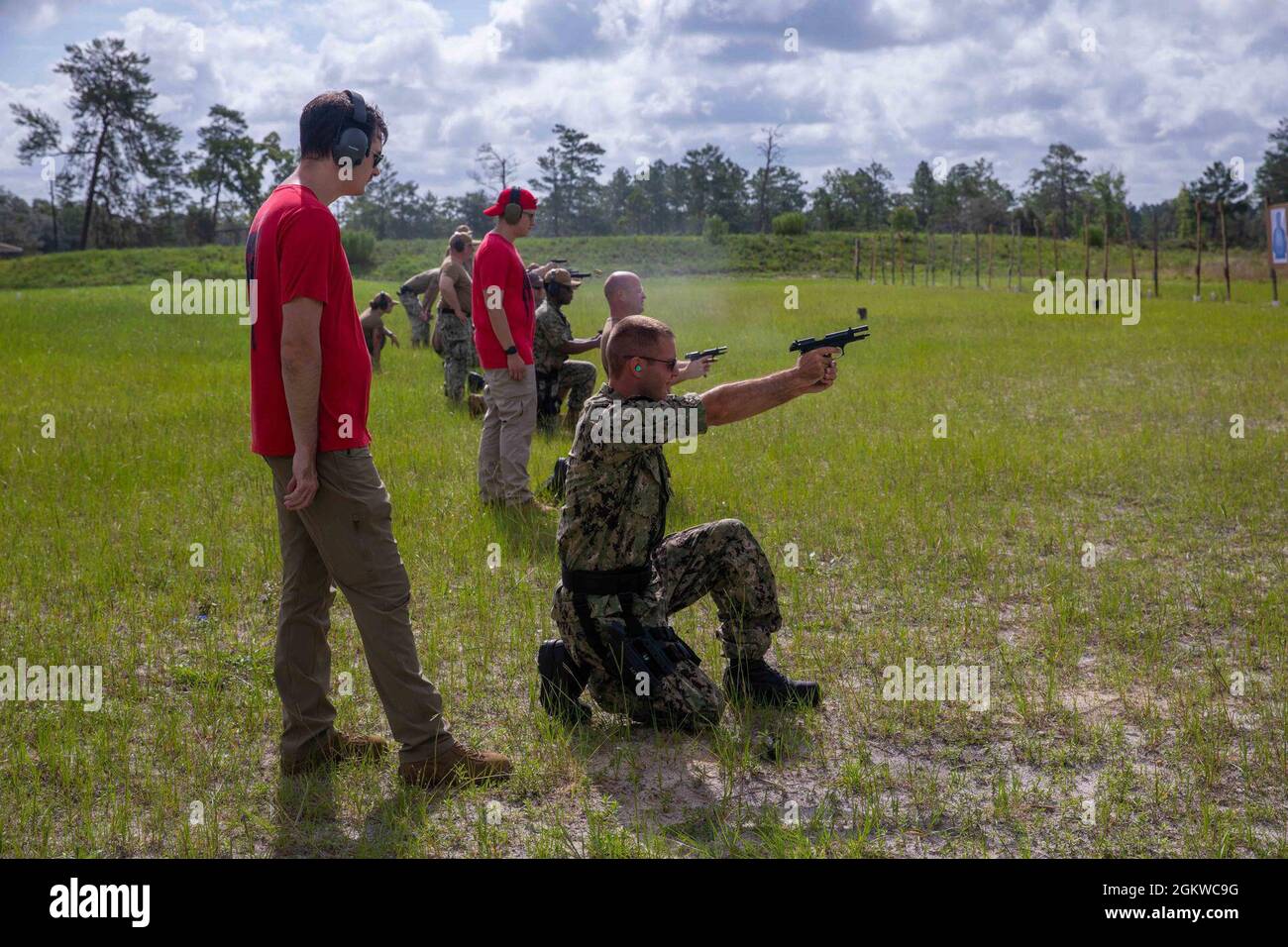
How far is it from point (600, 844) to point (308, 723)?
1.34 m

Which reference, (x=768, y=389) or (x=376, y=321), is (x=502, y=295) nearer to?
(x=768, y=389)

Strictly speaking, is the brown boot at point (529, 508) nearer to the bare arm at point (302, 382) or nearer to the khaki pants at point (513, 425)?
the khaki pants at point (513, 425)

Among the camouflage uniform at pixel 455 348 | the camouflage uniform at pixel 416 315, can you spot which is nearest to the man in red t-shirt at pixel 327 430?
the camouflage uniform at pixel 455 348

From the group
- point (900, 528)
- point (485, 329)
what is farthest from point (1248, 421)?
point (485, 329)

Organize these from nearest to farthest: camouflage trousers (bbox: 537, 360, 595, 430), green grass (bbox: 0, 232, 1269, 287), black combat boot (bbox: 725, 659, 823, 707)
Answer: black combat boot (bbox: 725, 659, 823, 707) → camouflage trousers (bbox: 537, 360, 595, 430) → green grass (bbox: 0, 232, 1269, 287)

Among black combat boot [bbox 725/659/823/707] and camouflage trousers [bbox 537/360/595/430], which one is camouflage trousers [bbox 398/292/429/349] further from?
black combat boot [bbox 725/659/823/707]

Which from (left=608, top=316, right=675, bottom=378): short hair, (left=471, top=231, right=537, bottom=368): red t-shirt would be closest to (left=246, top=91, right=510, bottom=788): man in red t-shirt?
(left=608, top=316, right=675, bottom=378): short hair

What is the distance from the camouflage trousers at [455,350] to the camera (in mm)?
14203

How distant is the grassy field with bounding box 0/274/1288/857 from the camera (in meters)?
4.09

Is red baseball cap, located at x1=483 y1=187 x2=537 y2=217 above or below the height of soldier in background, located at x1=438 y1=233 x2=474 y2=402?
above

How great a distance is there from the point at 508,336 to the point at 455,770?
454 cm

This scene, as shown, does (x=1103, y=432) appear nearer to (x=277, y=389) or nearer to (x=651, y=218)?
(x=277, y=389)

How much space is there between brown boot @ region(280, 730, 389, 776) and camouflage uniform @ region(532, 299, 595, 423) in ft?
19.2

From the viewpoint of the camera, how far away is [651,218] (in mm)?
112438
